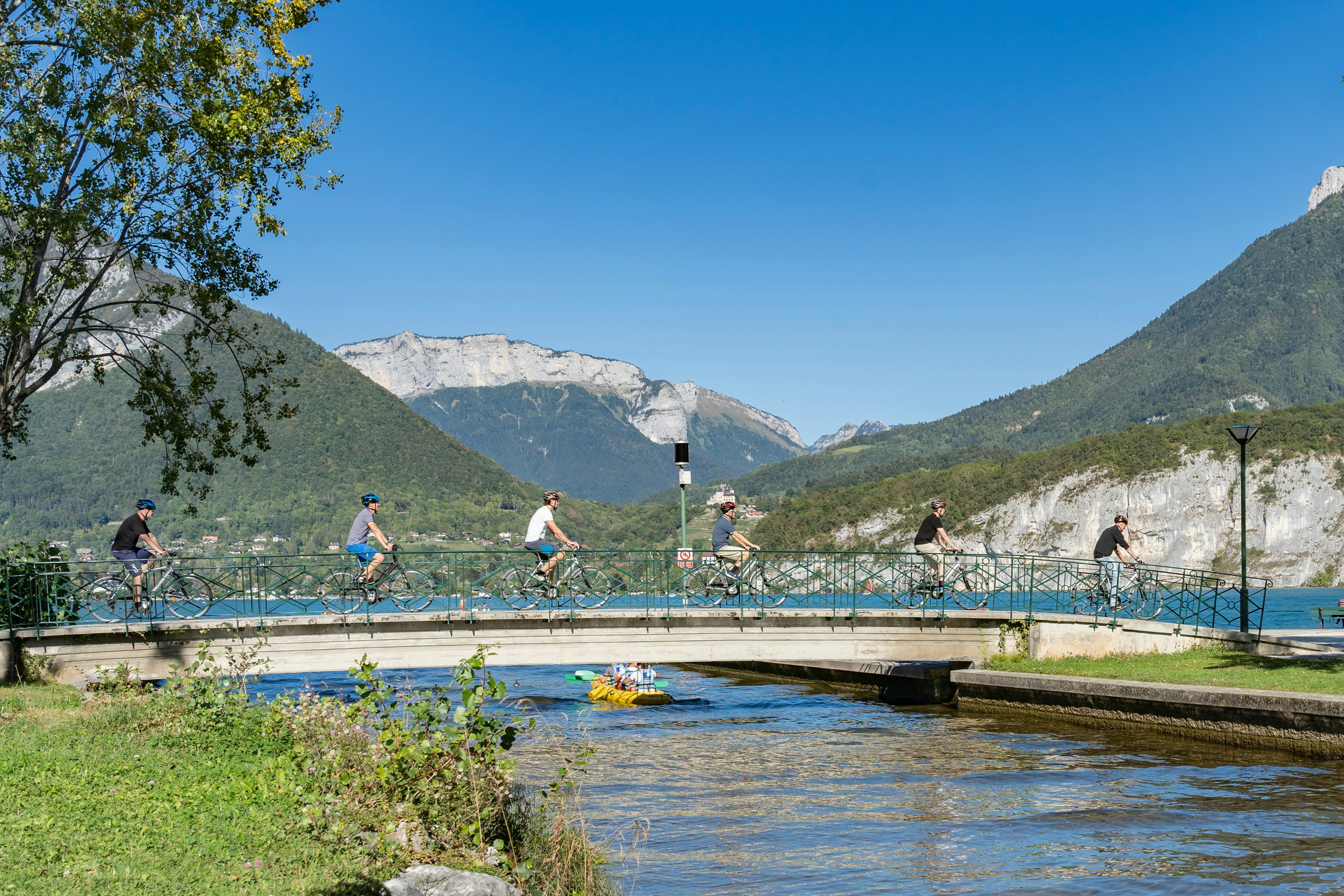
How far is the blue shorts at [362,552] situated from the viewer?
18234 mm

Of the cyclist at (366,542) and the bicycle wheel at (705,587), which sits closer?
the cyclist at (366,542)

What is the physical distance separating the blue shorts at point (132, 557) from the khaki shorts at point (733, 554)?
10.5 meters

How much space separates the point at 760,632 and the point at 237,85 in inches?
539

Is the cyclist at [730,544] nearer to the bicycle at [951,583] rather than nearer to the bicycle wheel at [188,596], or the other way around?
the bicycle at [951,583]

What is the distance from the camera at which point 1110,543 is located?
22.6 metres

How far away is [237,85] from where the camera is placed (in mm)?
17688

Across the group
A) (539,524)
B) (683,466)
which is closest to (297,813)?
(539,524)

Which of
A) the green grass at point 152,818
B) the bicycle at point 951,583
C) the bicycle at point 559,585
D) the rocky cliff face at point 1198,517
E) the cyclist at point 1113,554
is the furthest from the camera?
the rocky cliff face at point 1198,517

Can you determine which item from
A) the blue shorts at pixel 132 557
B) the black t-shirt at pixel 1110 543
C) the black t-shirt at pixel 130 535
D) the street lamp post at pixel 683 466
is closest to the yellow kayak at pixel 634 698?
the street lamp post at pixel 683 466

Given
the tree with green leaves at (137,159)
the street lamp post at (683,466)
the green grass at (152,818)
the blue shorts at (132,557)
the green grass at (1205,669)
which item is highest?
the tree with green leaves at (137,159)

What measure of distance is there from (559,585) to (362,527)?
382 cm

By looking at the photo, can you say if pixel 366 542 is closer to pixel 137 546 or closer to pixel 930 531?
pixel 137 546

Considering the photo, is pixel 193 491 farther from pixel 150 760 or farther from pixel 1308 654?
pixel 1308 654

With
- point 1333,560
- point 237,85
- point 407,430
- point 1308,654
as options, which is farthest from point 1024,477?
point 237,85
